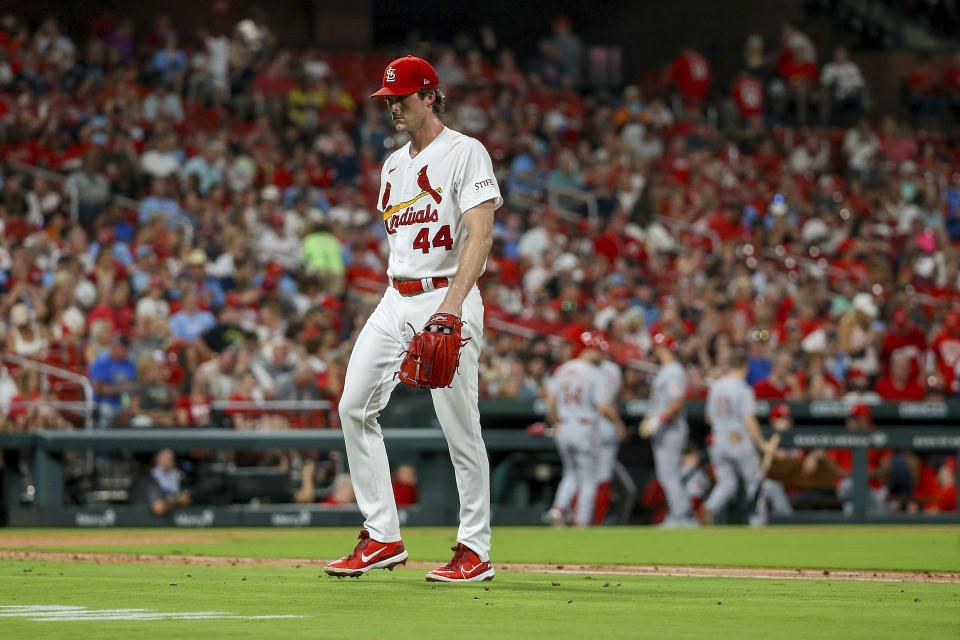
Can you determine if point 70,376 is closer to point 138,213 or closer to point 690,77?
point 138,213

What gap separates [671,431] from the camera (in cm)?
1360

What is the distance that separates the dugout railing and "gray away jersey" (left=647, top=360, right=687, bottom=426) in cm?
79

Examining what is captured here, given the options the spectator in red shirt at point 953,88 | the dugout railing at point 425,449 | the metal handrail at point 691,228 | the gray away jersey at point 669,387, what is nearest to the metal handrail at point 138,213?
the dugout railing at point 425,449

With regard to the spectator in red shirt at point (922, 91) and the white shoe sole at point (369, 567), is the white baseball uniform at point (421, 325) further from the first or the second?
the spectator in red shirt at point (922, 91)

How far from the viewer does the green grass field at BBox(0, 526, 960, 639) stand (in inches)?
181

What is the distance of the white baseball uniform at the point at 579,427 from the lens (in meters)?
13.3

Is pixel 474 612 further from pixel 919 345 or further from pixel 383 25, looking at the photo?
pixel 383 25

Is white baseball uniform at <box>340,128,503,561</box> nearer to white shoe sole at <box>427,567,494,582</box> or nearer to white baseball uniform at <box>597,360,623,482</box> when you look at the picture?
white shoe sole at <box>427,567,494,582</box>

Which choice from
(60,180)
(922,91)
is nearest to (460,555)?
(60,180)

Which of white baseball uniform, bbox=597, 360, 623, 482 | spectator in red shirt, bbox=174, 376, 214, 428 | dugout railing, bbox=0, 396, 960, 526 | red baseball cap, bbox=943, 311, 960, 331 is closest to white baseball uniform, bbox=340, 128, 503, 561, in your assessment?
dugout railing, bbox=0, 396, 960, 526

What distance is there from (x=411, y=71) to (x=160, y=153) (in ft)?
39.1

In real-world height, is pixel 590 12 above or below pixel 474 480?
above

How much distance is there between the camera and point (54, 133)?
17.8 meters

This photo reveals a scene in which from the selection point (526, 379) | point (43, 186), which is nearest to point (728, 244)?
point (526, 379)
